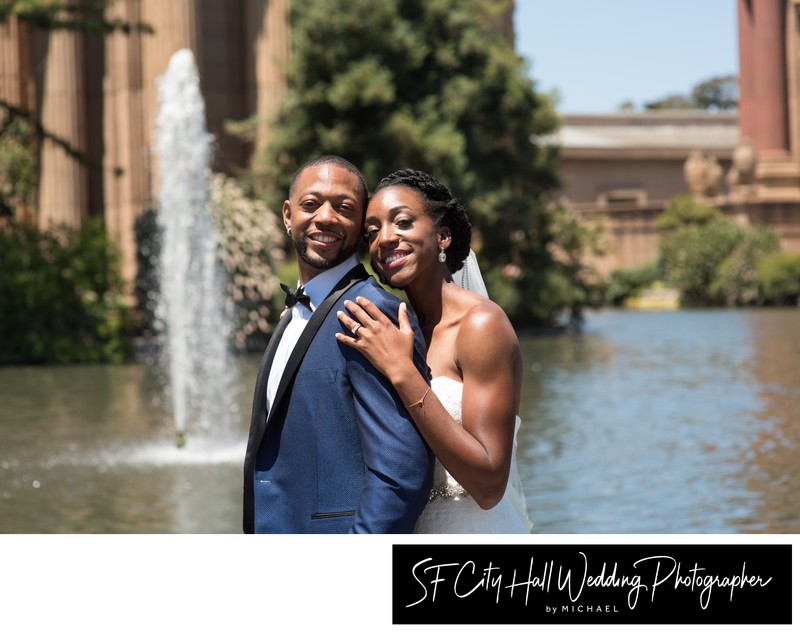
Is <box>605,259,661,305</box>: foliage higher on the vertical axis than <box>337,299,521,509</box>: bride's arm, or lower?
higher

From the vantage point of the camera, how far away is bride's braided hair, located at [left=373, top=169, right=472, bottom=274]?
10.8ft

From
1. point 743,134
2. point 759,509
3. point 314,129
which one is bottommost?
point 759,509

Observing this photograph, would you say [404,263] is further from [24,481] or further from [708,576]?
[24,481]

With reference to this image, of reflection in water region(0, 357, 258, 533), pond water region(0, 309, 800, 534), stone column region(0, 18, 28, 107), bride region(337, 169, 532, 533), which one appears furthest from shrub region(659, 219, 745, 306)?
bride region(337, 169, 532, 533)

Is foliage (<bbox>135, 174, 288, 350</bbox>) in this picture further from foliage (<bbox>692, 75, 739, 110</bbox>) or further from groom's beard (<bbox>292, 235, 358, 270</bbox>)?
foliage (<bbox>692, 75, 739, 110</bbox>)

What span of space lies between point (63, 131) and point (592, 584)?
27.6 metres

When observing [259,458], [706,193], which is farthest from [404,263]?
[706,193]

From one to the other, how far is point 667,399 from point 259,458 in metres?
13.7

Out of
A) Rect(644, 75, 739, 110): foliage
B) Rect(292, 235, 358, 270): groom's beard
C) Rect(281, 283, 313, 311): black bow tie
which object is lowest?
Rect(281, 283, 313, 311): black bow tie

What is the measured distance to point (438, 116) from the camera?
27703 mm

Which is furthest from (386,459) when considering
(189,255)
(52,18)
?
(52,18)

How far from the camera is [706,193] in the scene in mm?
51531

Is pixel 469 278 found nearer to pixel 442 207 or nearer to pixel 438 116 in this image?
pixel 442 207

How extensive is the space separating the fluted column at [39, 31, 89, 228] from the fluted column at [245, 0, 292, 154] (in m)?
3.63
